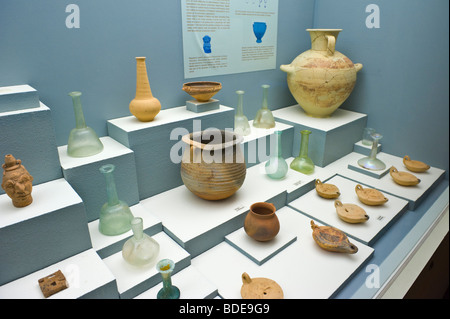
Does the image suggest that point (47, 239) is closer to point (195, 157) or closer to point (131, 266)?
point (131, 266)

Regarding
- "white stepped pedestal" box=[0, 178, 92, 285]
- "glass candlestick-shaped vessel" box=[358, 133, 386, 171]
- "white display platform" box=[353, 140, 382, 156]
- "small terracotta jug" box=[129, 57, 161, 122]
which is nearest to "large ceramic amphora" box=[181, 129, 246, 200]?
"small terracotta jug" box=[129, 57, 161, 122]

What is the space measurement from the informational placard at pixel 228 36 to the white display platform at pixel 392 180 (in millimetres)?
1045

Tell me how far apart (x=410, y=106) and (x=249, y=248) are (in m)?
1.84

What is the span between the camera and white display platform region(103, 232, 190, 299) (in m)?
1.31

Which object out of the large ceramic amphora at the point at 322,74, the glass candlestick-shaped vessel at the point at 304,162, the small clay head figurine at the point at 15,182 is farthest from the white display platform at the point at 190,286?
the large ceramic amphora at the point at 322,74

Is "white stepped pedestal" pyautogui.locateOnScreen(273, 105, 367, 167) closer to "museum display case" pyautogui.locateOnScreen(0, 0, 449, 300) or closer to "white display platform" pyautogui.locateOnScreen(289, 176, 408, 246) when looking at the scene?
"museum display case" pyautogui.locateOnScreen(0, 0, 449, 300)

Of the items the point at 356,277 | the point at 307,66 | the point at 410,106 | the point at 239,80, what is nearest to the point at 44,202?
the point at 356,277

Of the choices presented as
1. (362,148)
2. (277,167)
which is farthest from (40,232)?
(362,148)

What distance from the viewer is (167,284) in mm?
1270

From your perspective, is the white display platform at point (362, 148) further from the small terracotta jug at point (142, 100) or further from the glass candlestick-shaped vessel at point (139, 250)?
the glass candlestick-shaped vessel at point (139, 250)

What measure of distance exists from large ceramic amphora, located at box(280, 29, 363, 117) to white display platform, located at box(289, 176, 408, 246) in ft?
2.37

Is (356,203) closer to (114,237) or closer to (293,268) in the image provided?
(293,268)

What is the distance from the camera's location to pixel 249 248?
1609 mm

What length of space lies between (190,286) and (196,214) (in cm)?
44
